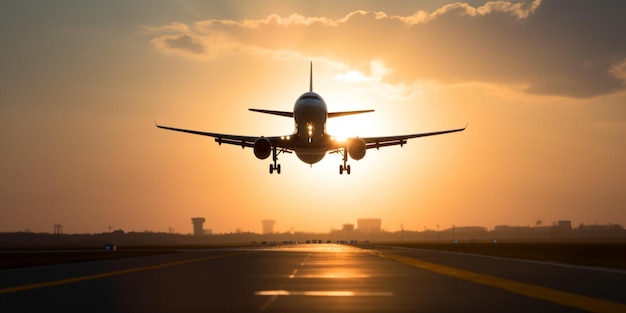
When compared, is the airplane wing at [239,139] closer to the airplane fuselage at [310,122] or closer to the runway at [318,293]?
the airplane fuselage at [310,122]

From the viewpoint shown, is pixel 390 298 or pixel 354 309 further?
pixel 390 298

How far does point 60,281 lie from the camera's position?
27219 millimetres

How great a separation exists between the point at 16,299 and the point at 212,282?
798 cm

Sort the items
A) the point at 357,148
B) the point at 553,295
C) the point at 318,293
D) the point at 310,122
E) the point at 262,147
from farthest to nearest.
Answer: the point at 357,148
the point at 310,122
the point at 262,147
the point at 318,293
the point at 553,295

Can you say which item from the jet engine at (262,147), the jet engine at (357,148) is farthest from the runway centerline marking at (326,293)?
the jet engine at (357,148)

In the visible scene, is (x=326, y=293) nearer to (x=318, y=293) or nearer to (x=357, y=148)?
(x=318, y=293)

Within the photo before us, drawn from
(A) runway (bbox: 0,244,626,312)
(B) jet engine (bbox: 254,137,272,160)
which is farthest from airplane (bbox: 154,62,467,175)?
→ (A) runway (bbox: 0,244,626,312)

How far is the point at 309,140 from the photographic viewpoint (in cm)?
6397

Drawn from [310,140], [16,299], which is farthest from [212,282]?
[310,140]

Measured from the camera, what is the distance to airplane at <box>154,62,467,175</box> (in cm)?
6284

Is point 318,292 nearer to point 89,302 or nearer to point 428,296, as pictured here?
point 428,296

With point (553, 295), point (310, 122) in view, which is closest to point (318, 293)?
point (553, 295)

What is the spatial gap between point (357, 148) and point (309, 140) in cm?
416

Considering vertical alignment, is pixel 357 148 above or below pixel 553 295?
above
